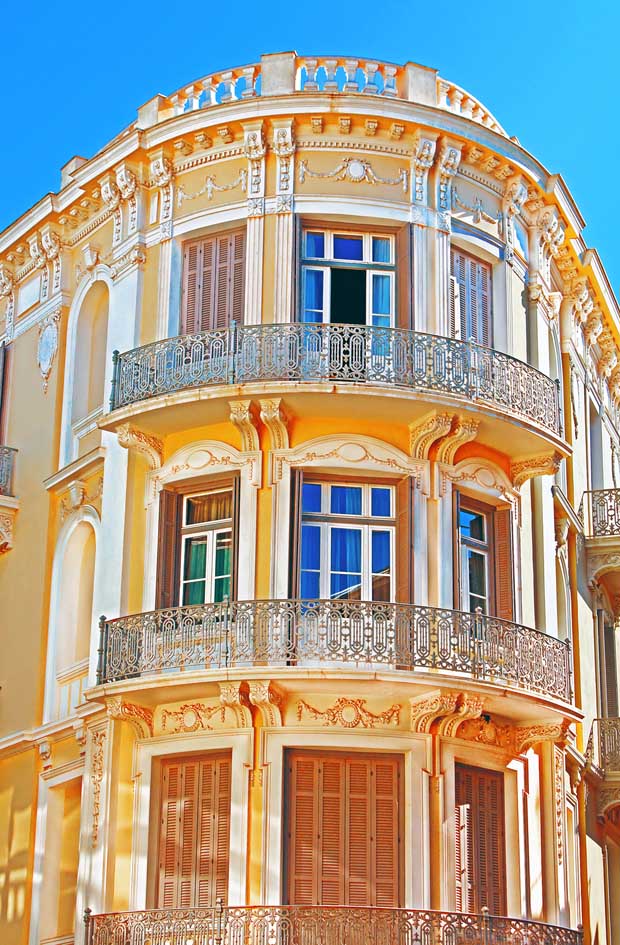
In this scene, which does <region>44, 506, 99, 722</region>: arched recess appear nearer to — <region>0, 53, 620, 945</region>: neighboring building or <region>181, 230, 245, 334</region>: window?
<region>0, 53, 620, 945</region>: neighboring building

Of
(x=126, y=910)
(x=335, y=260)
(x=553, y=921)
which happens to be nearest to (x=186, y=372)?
(x=335, y=260)

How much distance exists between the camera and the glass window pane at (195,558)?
2302cm

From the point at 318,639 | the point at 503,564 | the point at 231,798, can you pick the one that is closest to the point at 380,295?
the point at 503,564

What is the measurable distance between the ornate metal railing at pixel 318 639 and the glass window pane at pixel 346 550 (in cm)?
118

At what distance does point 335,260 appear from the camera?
24.0m

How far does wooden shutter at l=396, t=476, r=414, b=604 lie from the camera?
2230 cm

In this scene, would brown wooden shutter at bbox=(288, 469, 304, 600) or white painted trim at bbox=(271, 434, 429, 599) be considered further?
white painted trim at bbox=(271, 434, 429, 599)

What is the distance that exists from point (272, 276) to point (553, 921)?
32.1 ft

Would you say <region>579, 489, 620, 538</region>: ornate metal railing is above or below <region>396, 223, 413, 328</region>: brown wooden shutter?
below

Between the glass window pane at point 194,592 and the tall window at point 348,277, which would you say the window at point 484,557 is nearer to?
the tall window at point 348,277

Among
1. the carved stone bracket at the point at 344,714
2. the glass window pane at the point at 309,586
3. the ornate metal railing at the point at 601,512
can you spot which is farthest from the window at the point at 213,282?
the ornate metal railing at the point at 601,512

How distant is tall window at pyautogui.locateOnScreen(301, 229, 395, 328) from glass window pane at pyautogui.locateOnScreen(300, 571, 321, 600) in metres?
3.83

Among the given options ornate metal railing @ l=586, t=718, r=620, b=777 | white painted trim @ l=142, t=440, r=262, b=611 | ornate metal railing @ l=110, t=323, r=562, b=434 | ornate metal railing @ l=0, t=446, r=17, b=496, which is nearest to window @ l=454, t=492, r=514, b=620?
ornate metal railing @ l=110, t=323, r=562, b=434

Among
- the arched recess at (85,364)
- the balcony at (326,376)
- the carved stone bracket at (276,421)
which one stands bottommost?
A: the carved stone bracket at (276,421)
